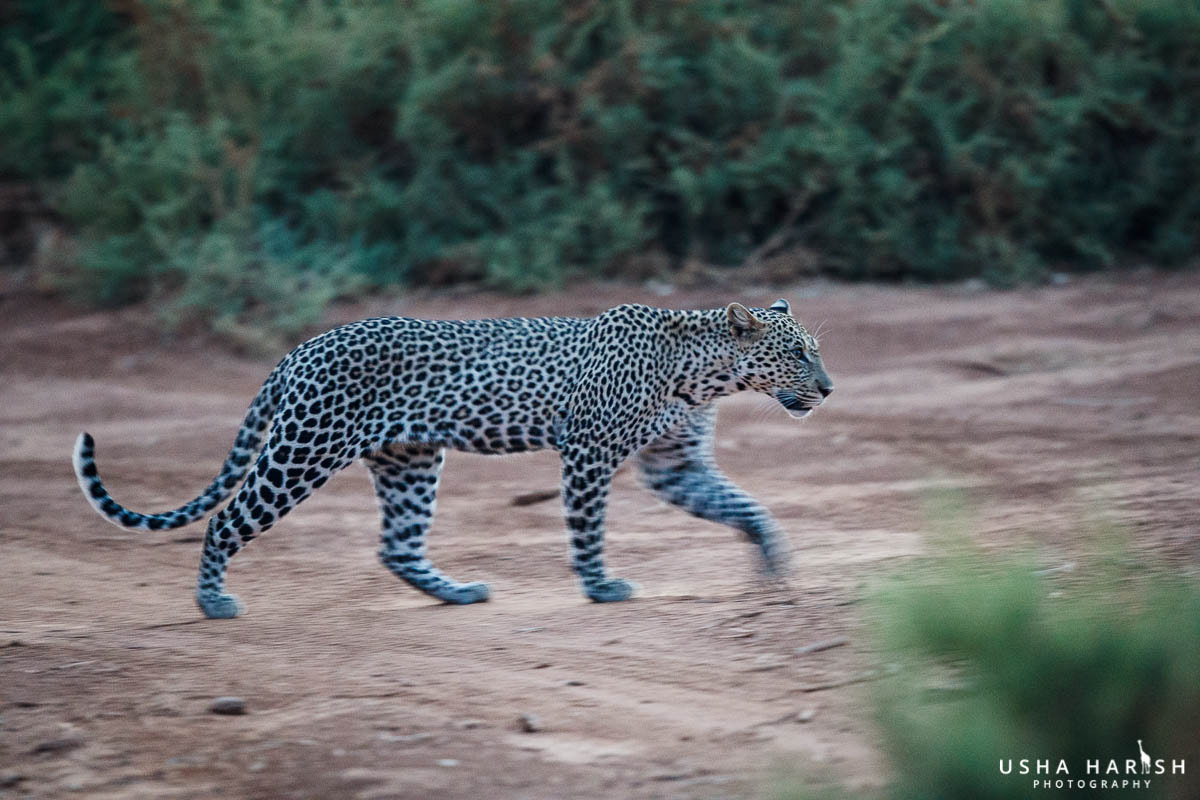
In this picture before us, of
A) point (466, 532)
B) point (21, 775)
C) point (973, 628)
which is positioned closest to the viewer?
point (973, 628)

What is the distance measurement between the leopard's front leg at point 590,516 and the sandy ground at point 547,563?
0.42ft

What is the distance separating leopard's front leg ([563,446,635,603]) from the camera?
6312mm

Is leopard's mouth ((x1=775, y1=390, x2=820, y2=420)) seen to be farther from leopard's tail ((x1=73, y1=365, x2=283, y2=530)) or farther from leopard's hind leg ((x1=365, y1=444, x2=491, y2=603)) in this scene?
leopard's tail ((x1=73, y1=365, x2=283, y2=530))

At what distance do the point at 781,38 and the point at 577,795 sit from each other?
11.4m

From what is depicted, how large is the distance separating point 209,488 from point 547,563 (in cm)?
192

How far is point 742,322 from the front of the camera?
257 inches

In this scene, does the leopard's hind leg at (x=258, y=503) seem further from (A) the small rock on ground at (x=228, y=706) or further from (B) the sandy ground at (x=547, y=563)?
(A) the small rock on ground at (x=228, y=706)

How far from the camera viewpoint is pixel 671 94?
44.8ft

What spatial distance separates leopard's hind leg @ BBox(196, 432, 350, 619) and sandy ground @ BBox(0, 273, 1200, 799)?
0.16 metres

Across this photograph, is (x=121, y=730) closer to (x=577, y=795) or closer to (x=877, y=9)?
(x=577, y=795)

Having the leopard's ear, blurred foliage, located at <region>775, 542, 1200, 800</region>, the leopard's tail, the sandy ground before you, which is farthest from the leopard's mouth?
blurred foliage, located at <region>775, 542, 1200, 800</region>

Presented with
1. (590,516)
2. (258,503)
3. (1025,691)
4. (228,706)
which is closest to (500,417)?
(590,516)

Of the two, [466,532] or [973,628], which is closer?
[973,628]

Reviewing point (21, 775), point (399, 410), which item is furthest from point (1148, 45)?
point (21, 775)
